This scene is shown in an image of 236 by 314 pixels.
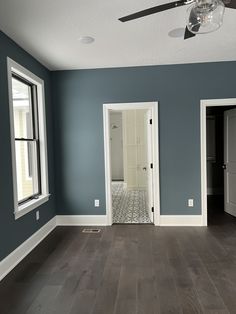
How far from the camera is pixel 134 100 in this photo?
4336 mm

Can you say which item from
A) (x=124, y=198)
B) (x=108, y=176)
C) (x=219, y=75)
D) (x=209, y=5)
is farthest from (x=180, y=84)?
(x=124, y=198)

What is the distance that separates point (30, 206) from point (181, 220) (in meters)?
2.54

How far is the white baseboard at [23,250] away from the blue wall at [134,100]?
1.91 ft

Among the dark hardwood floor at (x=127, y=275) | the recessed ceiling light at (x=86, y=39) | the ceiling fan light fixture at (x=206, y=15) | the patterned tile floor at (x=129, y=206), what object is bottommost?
the dark hardwood floor at (x=127, y=275)

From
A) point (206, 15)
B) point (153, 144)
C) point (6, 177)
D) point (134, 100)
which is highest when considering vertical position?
point (206, 15)

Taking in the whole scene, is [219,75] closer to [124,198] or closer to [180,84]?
[180,84]

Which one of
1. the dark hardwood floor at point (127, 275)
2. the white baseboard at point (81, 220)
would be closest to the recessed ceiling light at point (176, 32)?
Answer: the dark hardwood floor at point (127, 275)

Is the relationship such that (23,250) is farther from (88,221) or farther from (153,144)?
(153,144)

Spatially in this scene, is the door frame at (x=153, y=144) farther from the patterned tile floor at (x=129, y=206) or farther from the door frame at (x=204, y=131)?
the door frame at (x=204, y=131)

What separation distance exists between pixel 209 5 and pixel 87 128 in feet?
9.87

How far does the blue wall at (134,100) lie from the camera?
4250 millimetres

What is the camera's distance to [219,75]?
4.19m

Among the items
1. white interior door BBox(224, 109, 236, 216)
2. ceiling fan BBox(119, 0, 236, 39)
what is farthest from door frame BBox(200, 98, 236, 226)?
ceiling fan BBox(119, 0, 236, 39)

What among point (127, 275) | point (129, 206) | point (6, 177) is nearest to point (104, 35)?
point (6, 177)
